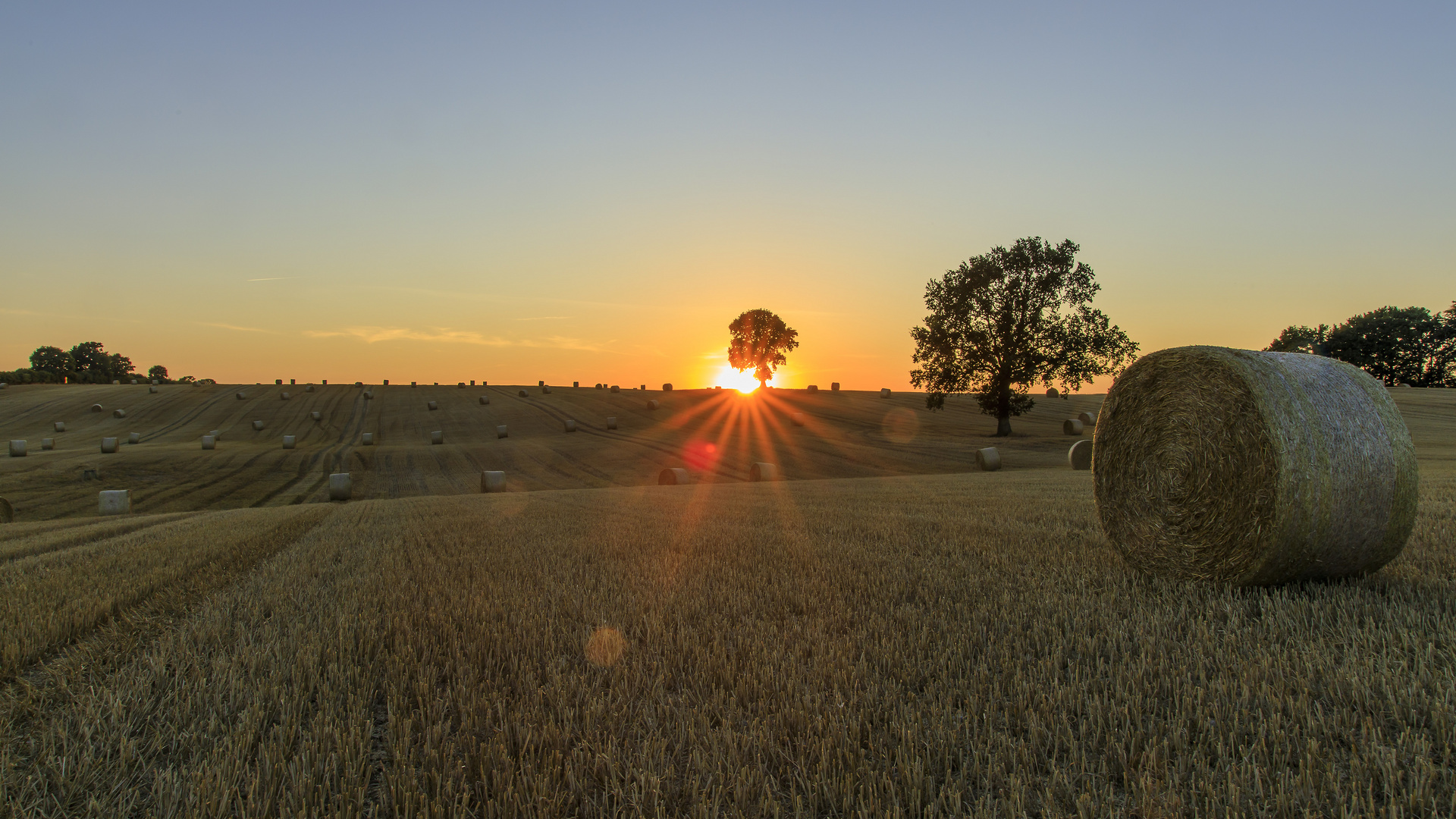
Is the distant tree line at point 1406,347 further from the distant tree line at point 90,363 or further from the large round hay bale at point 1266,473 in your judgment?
the distant tree line at point 90,363

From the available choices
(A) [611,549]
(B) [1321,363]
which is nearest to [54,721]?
(A) [611,549]

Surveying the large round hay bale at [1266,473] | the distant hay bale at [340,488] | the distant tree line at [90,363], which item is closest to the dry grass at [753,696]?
the large round hay bale at [1266,473]

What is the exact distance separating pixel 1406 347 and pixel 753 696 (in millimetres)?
105042

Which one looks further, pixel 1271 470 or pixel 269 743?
pixel 1271 470

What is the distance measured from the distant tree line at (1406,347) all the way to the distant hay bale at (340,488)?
9297 centimetres

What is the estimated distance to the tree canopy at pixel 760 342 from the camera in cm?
9950

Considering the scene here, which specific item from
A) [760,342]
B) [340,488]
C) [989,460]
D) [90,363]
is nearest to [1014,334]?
[989,460]

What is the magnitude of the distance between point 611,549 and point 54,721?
5050 millimetres

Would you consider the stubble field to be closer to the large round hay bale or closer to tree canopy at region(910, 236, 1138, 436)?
the large round hay bale

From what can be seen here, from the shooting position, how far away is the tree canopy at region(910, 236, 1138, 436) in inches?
1583

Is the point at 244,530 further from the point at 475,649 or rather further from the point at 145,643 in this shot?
the point at 475,649

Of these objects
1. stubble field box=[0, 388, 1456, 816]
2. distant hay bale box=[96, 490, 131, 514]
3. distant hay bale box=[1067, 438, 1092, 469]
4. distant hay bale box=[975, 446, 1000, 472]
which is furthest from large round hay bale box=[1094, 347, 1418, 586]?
→ distant hay bale box=[96, 490, 131, 514]

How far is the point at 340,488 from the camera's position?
85.3ft

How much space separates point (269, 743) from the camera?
287 centimetres
